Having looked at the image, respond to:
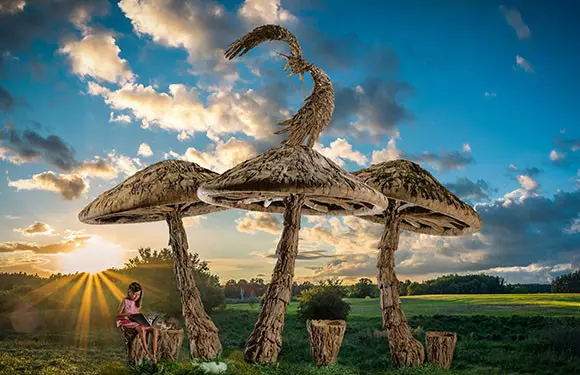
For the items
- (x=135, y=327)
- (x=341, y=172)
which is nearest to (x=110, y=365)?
(x=135, y=327)

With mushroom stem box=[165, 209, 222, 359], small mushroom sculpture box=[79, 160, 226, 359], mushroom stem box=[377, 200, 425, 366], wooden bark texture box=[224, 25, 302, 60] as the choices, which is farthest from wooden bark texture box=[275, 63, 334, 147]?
mushroom stem box=[165, 209, 222, 359]

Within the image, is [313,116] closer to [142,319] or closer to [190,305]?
[190,305]

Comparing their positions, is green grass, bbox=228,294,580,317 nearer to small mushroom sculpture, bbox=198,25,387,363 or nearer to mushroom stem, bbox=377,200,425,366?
mushroom stem, bbox=377,200,425,366

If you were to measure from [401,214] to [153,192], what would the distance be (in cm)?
634

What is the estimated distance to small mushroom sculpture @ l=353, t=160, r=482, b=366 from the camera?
12.0 meters

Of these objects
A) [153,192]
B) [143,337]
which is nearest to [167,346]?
[143,337]

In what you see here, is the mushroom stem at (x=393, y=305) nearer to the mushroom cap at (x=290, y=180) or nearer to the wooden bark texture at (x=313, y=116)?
the mushroom cap at (x=290, y=180)

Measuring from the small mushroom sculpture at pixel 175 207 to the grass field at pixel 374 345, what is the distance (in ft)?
2.91

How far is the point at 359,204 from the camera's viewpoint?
12.0 meters

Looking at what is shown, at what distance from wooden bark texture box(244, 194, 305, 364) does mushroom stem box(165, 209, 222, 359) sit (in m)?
1.72

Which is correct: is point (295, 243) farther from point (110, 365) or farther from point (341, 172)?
point (110, 365)

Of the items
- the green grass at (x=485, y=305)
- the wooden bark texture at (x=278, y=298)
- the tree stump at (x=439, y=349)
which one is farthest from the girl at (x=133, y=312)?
the green grass at (x=485, y=305)

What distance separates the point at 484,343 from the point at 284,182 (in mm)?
12320

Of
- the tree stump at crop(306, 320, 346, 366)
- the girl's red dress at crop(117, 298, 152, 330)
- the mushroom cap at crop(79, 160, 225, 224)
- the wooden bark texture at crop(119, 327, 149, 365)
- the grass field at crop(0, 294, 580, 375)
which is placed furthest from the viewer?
the grass field at crop(0, 294, 580, 375)
